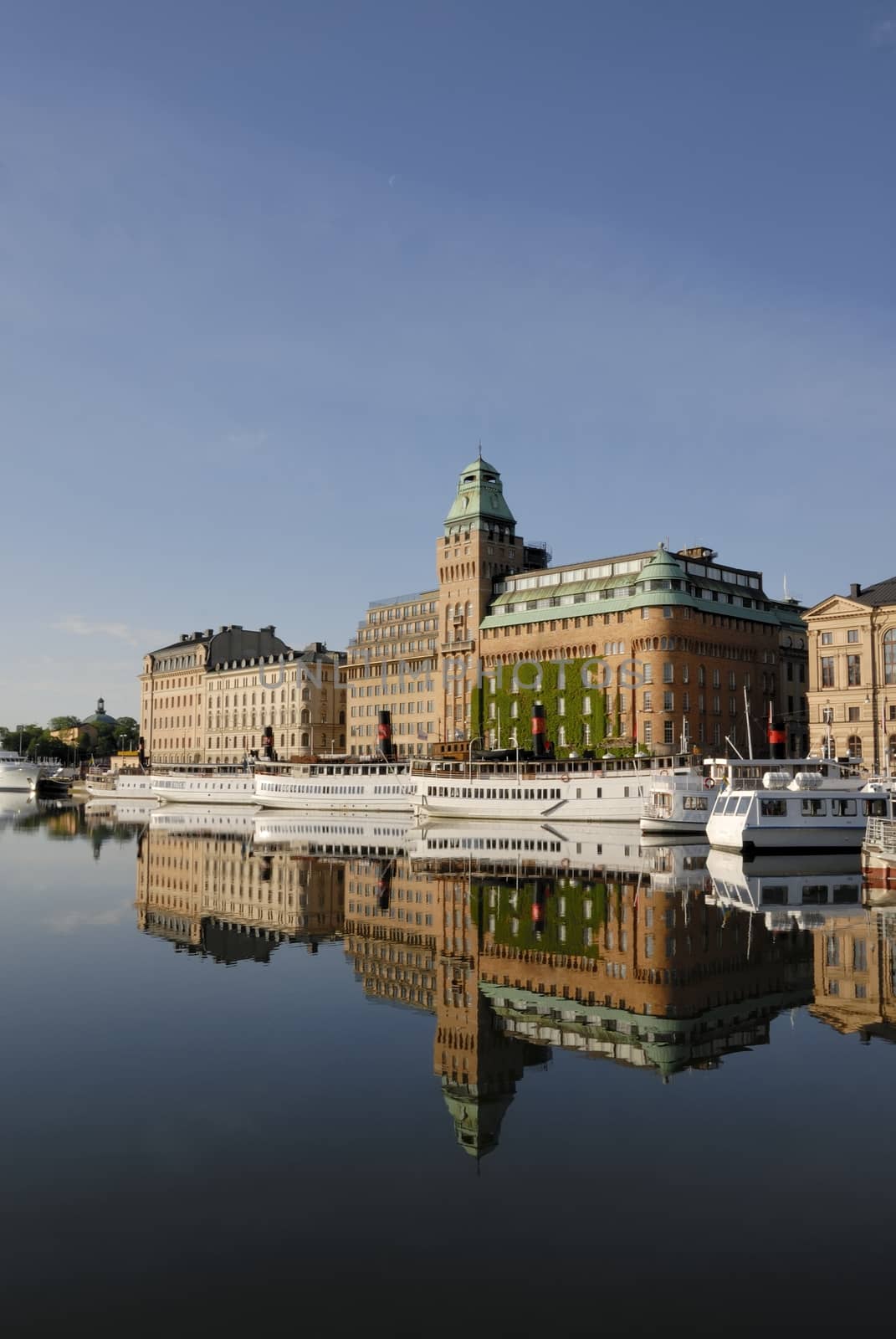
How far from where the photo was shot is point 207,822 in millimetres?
123875

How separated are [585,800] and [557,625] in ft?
137

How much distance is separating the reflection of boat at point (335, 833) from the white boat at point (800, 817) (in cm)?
2572

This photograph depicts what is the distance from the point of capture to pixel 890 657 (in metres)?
109

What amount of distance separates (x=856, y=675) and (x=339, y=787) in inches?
2547

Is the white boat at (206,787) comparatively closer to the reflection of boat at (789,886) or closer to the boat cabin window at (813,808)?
the boat cabin window at (813,808)

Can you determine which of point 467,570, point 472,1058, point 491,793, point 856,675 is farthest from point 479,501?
point 472,1058

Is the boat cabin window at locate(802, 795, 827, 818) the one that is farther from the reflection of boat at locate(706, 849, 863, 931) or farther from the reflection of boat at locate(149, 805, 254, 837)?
the reflection of boat at locate(149, 805, 254, 837)

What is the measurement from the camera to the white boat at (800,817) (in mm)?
70625

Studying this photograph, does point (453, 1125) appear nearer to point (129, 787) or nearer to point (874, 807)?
point (874, 807)

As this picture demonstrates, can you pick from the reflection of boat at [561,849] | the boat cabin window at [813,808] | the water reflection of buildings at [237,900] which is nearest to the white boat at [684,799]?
the reflection of boat at [561,849]

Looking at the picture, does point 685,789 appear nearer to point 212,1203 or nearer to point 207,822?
point 207,822

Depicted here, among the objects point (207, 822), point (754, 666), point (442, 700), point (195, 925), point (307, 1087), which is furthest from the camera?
point (442, 700)

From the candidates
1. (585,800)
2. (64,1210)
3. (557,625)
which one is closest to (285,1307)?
(64,1210)

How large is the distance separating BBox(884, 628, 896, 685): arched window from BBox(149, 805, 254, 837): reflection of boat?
65948 mm
